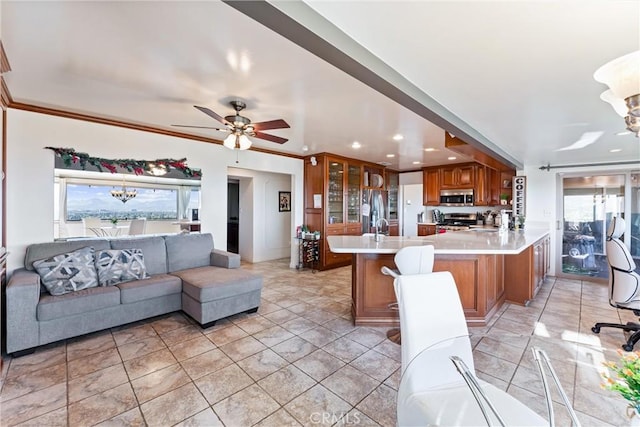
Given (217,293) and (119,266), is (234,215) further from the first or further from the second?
(217,293)

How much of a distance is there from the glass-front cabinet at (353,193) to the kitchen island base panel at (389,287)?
10.1 ft

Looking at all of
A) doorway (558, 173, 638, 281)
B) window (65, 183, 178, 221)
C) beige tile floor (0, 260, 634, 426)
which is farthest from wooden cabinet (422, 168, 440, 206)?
window (65, 183, 178, 221)

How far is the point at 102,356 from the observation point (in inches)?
93.8

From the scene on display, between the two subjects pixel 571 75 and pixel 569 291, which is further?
pixel 569 291

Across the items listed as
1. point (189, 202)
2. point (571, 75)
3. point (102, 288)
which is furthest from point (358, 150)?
point (102, 288)

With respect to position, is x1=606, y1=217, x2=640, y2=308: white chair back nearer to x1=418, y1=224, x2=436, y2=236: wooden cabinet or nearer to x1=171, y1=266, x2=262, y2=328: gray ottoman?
x1=171, y1=266, x2=262, y2=328: gray ottoman

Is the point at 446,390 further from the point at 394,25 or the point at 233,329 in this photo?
the point at 233,329

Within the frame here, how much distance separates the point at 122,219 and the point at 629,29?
191 inches

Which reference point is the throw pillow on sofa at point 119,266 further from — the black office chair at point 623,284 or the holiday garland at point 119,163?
the black office chair at point 623,284

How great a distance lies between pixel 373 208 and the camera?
673 cm

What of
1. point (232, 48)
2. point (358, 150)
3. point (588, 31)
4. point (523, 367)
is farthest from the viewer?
point (358, 150)

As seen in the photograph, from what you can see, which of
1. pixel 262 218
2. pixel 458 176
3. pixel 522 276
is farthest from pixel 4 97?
pixel 458 176

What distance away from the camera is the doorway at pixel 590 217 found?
15.9ft

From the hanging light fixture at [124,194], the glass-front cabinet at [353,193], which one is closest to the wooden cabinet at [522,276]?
the glass-front cabinet at [353,193]
